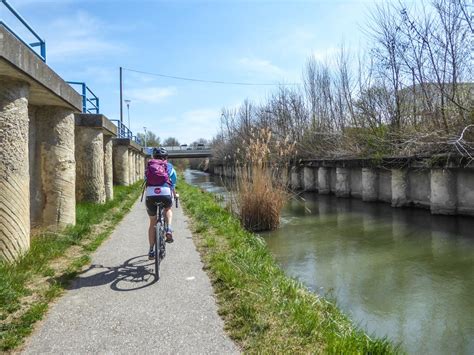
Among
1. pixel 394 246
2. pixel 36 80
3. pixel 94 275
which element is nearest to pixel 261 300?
pixel 94 275

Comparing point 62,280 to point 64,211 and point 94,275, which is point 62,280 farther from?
point 64,211

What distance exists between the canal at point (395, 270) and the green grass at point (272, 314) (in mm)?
881

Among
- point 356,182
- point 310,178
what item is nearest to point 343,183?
point 356,182

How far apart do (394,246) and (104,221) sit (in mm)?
7017

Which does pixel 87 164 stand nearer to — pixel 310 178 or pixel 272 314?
pixel 272 314

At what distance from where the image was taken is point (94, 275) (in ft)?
18.5

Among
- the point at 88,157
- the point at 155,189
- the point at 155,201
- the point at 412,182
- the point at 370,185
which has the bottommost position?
the point at 370,185

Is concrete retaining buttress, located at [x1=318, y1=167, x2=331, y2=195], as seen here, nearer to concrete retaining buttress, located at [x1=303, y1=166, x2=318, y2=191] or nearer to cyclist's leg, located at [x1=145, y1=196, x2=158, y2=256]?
concrete retaining buttress, located at [x1=303, y1=166, x2=318, y2=191]

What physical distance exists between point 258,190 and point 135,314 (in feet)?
23.6

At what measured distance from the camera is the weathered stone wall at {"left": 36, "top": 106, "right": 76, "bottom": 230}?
7758 mm

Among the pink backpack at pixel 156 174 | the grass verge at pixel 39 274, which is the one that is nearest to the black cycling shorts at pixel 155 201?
the pink backpack at pixel 156 174

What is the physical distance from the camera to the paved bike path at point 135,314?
137 inches

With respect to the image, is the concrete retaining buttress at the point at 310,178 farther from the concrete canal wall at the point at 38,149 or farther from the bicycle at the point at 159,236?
the bicycle at the point at 159,236

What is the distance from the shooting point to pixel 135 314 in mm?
4168
